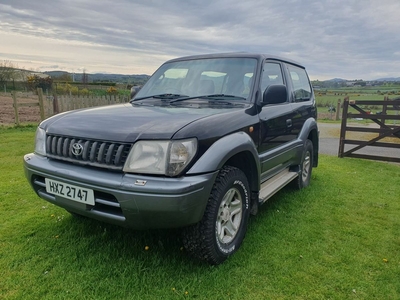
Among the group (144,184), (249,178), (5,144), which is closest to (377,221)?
(249,178)

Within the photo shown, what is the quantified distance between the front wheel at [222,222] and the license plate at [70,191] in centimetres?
78

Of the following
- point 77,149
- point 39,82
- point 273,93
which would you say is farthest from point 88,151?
point 39,82

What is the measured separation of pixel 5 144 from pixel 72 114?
6.13m

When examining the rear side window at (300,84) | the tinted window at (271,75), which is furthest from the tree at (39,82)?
the tinted window at (271,75)

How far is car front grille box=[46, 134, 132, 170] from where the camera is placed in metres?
2.14

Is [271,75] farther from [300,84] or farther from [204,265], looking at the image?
[204,265]

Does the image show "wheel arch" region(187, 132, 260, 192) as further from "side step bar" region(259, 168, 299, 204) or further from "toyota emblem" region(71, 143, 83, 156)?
"toyota emblem" region(71, 143, 83, 156)

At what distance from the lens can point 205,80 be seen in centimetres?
341

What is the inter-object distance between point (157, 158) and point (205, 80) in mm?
1599

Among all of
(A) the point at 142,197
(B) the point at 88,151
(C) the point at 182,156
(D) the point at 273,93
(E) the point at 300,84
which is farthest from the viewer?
(E) the point at 300,84

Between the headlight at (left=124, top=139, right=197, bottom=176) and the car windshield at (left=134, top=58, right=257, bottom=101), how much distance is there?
4.10 ft

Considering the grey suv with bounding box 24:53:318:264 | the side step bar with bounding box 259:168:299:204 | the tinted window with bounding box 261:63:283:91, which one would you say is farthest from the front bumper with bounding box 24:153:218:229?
the tinted window with bounding box 261:63:283:91

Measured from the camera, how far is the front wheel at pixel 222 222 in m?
2.34

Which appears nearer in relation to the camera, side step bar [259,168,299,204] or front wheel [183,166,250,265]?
front wheel [183,166,250,265]
